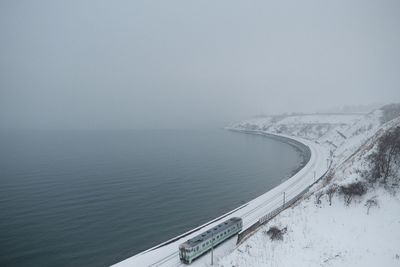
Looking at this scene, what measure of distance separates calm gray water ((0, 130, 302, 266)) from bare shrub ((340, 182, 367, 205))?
26.7 meters

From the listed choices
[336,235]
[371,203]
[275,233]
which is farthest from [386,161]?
[275,233]

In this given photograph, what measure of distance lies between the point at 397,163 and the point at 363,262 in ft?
65.1

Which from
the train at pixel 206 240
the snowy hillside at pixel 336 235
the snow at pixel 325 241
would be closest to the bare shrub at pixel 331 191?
the snowy hillside at pixel 336 235

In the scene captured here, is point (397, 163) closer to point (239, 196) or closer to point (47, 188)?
point (239, 196)

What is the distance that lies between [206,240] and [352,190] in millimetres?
19885

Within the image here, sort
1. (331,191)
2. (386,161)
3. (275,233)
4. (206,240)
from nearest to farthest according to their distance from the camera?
(275,233)
(331,191)
(386,161)
(206,240)

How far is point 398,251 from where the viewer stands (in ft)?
57.9

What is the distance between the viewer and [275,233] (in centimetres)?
2431

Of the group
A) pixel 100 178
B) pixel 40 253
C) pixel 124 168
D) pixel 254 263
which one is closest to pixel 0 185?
pixel 100 178

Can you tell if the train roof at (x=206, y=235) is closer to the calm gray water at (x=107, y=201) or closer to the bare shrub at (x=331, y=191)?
the calm gray water at (x=107, y=201)

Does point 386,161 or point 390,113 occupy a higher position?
point 390,113

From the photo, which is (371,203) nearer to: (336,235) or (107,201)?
(336,235)

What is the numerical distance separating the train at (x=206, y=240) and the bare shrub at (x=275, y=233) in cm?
876

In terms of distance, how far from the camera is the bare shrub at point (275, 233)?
23828 millimetres
